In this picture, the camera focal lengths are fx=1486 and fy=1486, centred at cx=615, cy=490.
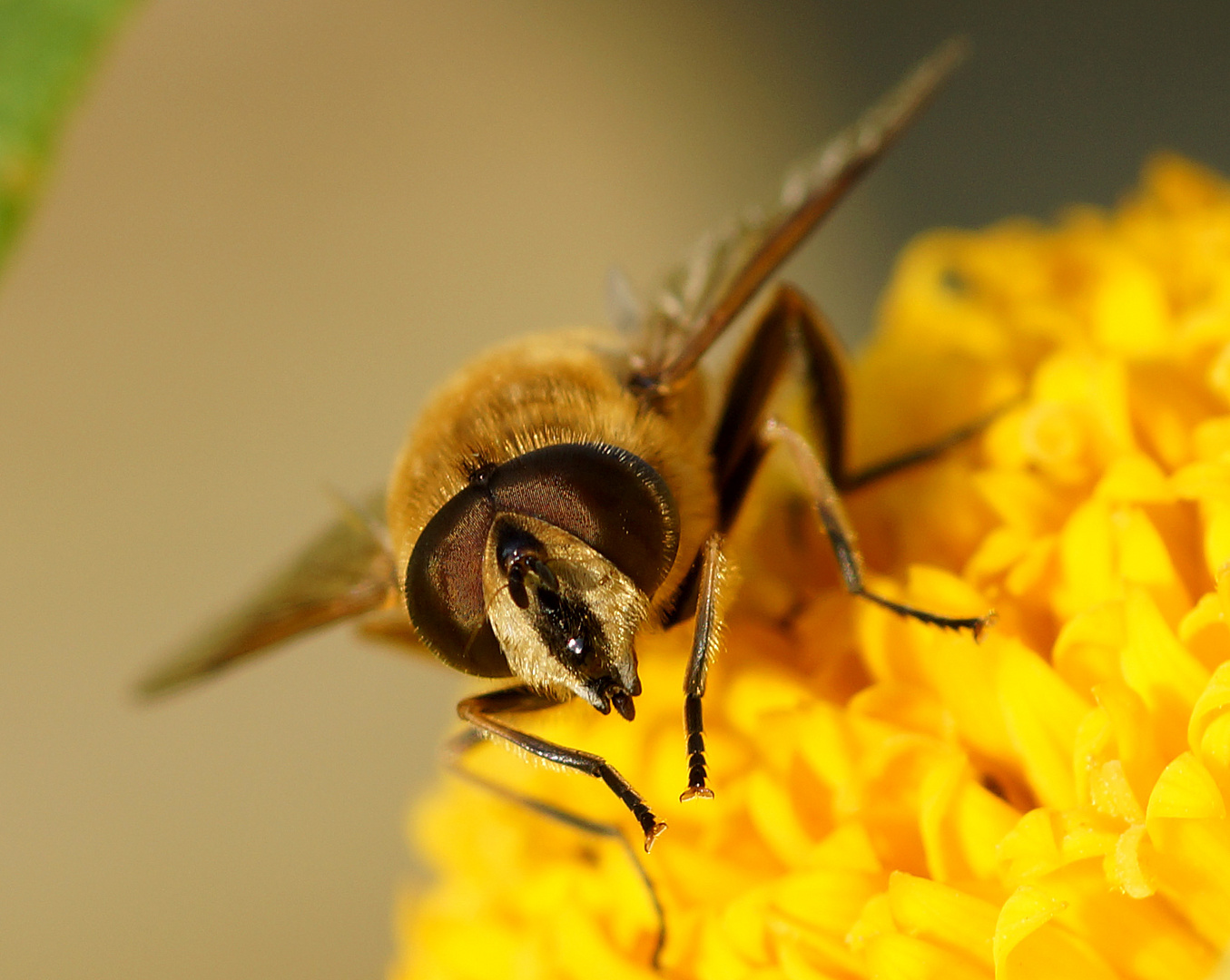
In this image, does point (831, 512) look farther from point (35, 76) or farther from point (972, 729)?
point (35, 76)

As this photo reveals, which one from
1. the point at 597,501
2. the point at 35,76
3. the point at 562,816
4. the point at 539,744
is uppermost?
the point at 35,76

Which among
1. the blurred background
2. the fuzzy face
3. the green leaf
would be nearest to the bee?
the fuzzy face

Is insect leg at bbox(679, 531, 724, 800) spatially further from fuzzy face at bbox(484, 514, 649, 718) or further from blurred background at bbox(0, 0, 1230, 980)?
blurred background at bbox(0, 0, 1230, 980)

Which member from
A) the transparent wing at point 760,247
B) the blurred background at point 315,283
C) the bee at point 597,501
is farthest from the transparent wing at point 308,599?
the blurred background at point 315,283

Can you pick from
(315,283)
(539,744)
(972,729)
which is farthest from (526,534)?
(315,283)

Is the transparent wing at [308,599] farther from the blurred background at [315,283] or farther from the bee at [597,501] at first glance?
the blurred background at [315,283]

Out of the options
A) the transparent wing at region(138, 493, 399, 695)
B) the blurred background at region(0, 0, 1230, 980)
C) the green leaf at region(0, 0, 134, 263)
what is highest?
the green leaf at region(0, 0, 134, 263)

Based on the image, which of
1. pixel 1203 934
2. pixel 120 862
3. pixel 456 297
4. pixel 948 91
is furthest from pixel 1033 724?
pixel 456 297
